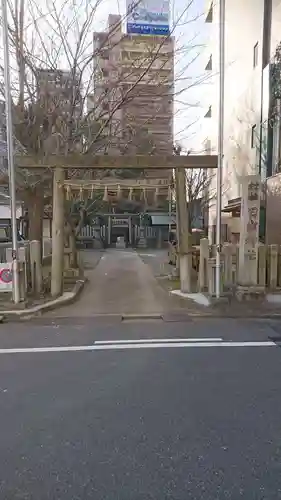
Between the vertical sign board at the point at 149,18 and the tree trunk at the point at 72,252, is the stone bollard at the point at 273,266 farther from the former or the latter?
the tree trunk at the point at 72,252

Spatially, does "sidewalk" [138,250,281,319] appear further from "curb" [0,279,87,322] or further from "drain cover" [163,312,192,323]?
"curb" [0,279,87,322]

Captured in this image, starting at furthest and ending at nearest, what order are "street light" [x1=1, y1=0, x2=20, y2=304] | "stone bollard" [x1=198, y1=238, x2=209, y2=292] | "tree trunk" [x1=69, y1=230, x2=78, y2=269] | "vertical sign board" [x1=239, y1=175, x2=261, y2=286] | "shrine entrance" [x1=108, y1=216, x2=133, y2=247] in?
"shrine entrance" [x1=108, y1=216, x2=133, y2=247] < "tree trunk" [x1=69, y1=230, x2=78, y2=269] < "stone bollard" [x1=198, y1=238, x2=209, y2=292] < "vertical sign board" [x1=239, y1=175, x2=261, y2=286] < "street light" [x1=1, y1=0, x2=20, y2=304]

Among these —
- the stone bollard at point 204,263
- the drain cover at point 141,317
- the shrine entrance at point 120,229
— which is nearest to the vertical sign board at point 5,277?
the drain cover at point 141,317

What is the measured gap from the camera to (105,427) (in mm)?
3363

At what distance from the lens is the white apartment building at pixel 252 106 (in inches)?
531

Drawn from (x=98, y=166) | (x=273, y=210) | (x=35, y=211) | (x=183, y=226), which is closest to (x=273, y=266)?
(x=183, y=226)

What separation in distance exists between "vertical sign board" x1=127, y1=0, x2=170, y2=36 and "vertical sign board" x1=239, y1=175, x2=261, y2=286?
509cm

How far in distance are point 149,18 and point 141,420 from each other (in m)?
10.2

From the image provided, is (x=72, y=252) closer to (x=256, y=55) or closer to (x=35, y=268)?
(x=35, y=268)

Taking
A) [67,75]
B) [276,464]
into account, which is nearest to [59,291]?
[67,75]

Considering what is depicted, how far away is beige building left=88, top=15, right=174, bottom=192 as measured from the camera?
34.8 feet

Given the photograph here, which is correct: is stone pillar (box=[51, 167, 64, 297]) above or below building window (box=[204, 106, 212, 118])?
below

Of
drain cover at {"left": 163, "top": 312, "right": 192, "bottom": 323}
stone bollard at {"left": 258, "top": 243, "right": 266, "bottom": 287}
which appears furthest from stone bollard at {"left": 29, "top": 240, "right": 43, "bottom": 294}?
stone bollard at {"left": 258, "top": 243, "right": 266, "bottom": 287}

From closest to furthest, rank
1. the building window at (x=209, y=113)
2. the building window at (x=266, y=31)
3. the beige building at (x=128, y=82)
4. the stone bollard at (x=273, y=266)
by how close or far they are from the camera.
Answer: the stone bollard at (x=273, y=266), the beige building at (x=128, y=82), the building window at (x=266, y=31), the building window at (x=209, y=113)
